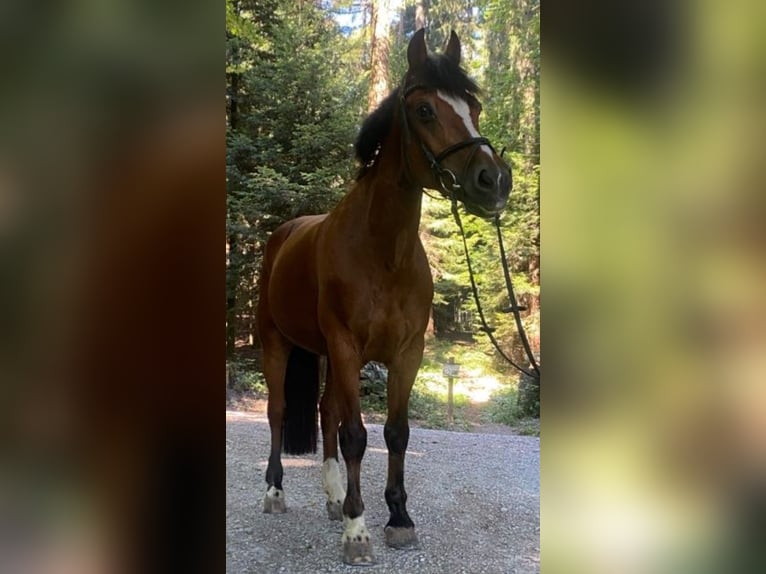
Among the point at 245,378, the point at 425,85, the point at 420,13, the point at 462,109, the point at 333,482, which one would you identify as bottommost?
the point at 333,482

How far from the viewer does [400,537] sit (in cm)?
231

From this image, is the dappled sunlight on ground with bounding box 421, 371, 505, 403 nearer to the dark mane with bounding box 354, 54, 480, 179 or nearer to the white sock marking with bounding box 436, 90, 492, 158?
the dark mane with bounding box 354, 54, 480, 179

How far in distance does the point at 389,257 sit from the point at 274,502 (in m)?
1.38

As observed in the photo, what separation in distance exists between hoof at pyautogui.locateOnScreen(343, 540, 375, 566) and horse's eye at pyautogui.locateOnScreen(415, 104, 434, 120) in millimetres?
1595

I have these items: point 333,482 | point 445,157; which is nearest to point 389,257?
point 445,157

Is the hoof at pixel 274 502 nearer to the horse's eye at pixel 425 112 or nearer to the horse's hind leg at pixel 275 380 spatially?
the horse's hind leg at pixel 275 380

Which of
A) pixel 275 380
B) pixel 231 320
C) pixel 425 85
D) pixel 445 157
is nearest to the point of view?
pixel 445 157

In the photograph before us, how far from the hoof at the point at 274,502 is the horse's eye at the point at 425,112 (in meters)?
1.88

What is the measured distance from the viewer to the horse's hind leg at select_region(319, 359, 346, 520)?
2611 millimetres

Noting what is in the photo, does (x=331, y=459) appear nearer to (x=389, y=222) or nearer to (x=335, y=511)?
(x=335, y=511)
